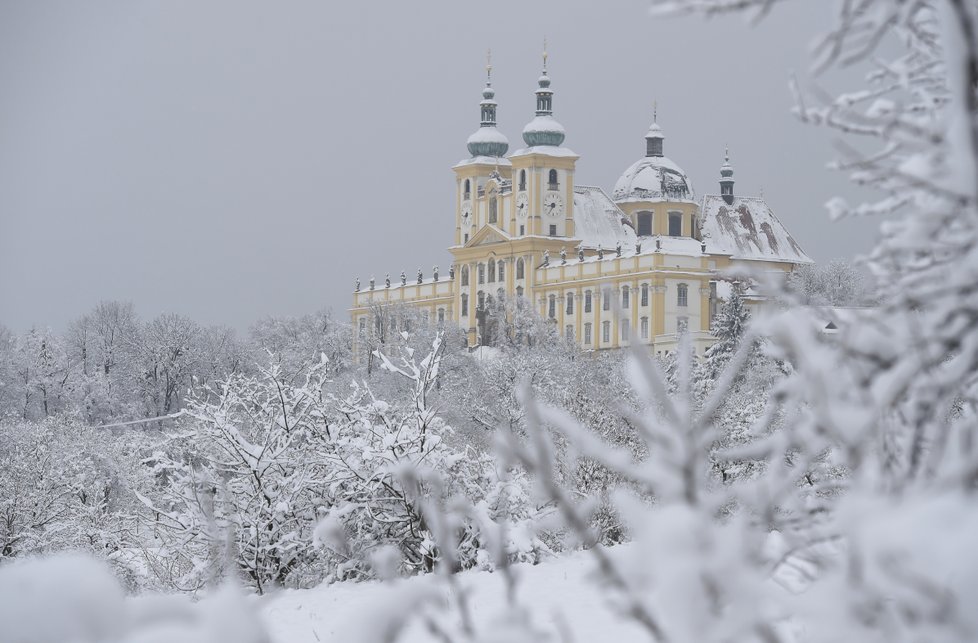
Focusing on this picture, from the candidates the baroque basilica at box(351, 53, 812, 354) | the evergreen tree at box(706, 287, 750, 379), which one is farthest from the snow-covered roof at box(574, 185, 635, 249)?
the evergreen tree at box(706, 287, 750, 379)

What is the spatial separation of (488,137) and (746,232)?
53.2ft

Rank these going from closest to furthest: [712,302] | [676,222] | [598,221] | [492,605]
A: [492,605]
[712,302]
[598,221]
[676,222]

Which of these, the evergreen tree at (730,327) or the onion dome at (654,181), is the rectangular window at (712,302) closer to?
the onion dome at (654,181)

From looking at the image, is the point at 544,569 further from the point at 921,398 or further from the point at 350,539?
the point at 921,398

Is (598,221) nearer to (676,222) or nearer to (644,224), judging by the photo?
(644,224)

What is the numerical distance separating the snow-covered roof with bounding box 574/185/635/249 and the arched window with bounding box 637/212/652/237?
1.11 metres

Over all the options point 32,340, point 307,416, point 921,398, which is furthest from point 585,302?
point 921,398

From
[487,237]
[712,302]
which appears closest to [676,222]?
[712,302]

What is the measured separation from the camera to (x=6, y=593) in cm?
211

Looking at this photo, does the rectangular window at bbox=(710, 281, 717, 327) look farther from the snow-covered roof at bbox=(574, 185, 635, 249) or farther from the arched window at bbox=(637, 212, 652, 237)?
the arched window at bbox=(637, 212, 652, 237)

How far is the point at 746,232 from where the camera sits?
287ft

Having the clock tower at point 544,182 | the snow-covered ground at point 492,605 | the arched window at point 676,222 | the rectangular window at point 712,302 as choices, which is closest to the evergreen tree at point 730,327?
the rectangular window at point 712,302

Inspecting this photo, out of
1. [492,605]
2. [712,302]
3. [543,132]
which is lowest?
[492,605]

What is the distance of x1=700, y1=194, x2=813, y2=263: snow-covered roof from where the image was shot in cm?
8588
